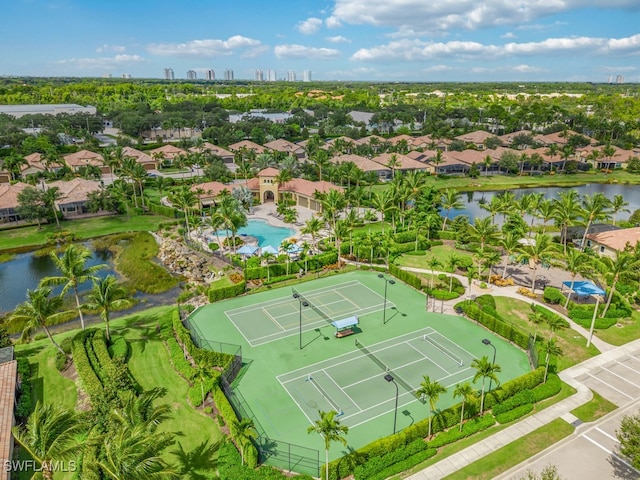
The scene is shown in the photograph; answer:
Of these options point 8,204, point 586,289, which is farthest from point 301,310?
point 8,204

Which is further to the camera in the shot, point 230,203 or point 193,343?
point 230,203

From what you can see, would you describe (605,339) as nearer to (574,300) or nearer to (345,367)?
(574,300)

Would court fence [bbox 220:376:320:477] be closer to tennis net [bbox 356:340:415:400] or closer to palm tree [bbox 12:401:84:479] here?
tennis net [bbox 356:340:415:400]

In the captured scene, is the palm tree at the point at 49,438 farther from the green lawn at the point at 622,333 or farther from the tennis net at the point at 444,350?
the green lawn at the point at 622,333

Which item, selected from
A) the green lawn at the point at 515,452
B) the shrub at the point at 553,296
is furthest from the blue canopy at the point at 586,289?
the green lawn at the point at 515,452

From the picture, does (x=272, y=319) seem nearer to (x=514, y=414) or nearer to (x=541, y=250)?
(x=514, y=414)

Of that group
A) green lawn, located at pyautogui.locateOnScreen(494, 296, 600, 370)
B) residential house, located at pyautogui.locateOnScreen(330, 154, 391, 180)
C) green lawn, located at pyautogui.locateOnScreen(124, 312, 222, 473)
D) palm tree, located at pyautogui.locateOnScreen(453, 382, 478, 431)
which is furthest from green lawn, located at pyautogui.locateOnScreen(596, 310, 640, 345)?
residential house, located at pyautogui.locateOnScreen(330, 154, 391, 180)

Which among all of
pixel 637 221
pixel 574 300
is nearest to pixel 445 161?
pixel 637 221
